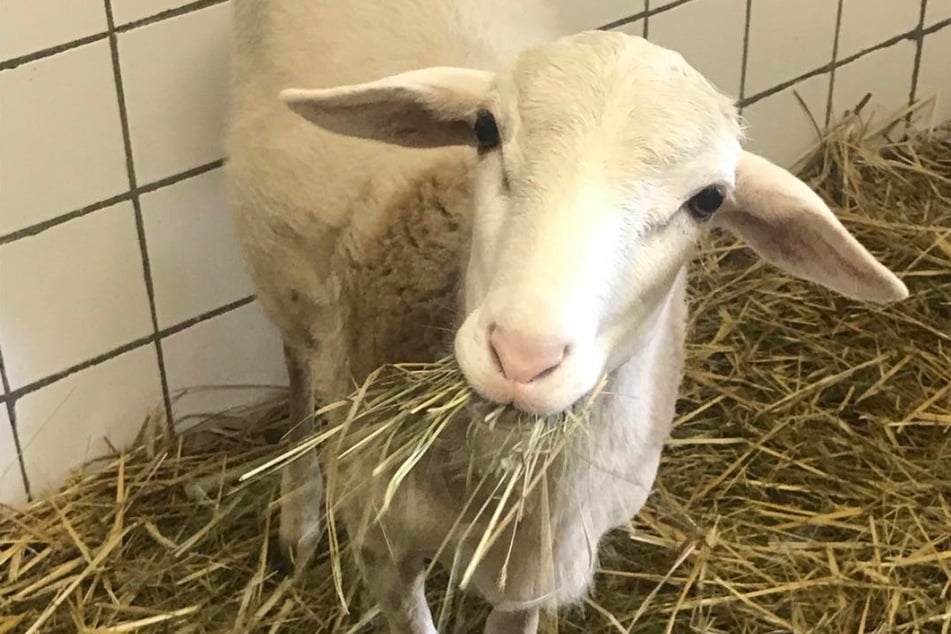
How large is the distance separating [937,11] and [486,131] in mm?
1974

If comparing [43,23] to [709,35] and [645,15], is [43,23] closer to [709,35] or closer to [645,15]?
[645,15]

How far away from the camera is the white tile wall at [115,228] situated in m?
1.95

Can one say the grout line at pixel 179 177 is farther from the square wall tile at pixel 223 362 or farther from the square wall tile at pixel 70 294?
the square wall tile at pixel 223 362

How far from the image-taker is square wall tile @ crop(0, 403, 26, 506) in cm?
214

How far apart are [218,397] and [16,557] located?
435 mm

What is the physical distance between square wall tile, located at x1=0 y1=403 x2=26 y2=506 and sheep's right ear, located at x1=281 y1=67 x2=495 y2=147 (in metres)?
0.93

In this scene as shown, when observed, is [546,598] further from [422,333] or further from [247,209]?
[247,209]

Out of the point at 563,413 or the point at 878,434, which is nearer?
the point at 563,413

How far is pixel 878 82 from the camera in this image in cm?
301

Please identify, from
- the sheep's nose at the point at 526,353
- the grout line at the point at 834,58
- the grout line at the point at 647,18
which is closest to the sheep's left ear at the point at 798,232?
the sheep's nose at the point at 526,353

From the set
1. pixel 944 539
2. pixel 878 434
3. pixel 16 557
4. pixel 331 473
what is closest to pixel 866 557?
pixel 944 539

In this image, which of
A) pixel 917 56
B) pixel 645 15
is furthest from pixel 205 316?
pixel 917 56

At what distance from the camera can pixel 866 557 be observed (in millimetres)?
2180

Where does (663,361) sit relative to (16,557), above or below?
above
